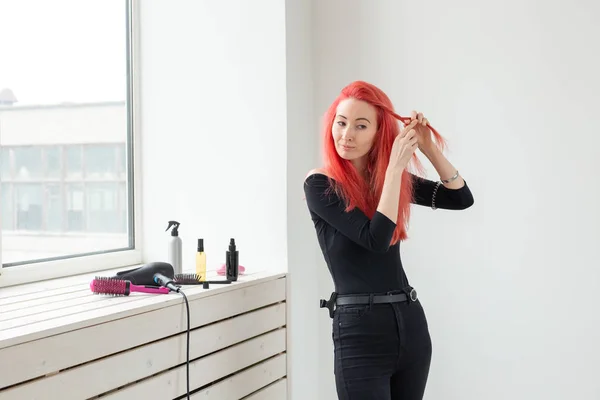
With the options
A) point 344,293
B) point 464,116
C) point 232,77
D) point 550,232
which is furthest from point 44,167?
point 550,232

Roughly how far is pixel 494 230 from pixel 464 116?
44 cm

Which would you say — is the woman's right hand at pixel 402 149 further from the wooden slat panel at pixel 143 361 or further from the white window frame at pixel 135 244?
the white window frame at pixel 135 244

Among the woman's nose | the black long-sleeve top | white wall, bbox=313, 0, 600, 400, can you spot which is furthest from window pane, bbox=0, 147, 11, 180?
white wall, bbox=313, 0, 600, 400

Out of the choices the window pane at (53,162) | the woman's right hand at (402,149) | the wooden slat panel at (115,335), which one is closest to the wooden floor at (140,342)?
the wooden slat panel at (115,335)

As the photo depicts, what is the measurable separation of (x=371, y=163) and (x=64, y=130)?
1135mm

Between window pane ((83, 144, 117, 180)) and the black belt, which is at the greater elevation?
window pane ((83, 144, 117, 180))

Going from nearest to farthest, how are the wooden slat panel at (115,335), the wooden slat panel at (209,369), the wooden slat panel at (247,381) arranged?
the wooden slat panel at (115,335) → the wooden slat panel at (209,369) → the wooden slat panel at (247,381)

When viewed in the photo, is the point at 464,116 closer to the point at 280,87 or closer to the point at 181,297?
the point at 280,87

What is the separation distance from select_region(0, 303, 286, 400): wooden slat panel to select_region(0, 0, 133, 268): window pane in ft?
2.18

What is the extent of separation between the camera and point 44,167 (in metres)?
2.22

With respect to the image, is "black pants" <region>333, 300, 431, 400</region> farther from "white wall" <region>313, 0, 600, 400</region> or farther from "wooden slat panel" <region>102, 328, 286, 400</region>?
"white wall" <region>313, 0, 600, 400</region>

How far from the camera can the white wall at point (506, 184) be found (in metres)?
2.20

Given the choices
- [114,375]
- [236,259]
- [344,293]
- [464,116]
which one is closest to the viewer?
[114,375]

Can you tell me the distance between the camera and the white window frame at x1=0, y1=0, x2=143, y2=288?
2154mm
